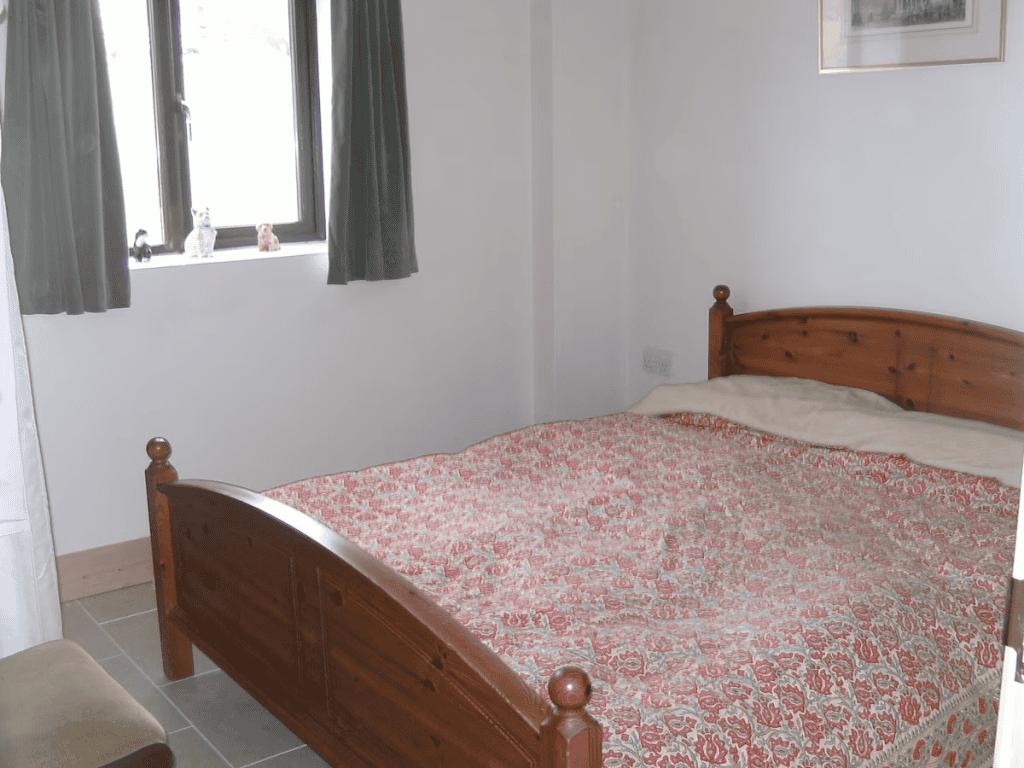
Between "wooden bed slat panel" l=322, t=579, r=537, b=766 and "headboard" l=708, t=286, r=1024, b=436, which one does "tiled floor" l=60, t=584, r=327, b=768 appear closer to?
"wooden bed slat panel" l=322, t=579, r=537, b=766

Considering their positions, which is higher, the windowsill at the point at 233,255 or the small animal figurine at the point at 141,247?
the small animal figurine at the point at 141,247

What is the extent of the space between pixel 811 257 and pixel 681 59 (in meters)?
0.95

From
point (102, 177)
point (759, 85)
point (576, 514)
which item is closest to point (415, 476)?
point (576, 514)

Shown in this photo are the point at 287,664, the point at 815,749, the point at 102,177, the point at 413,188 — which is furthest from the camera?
the point at 413,188

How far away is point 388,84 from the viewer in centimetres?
378

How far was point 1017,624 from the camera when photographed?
80 centimetres

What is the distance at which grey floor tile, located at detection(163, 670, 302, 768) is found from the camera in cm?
262

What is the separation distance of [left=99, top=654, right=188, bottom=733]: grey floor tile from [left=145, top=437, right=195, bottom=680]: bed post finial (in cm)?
8

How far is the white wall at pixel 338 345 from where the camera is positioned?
346 centimetres

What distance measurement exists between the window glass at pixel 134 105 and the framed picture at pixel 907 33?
2.28m

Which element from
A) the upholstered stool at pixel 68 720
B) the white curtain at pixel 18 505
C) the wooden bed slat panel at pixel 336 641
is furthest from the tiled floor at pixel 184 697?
the white curtain at pixel 18 505

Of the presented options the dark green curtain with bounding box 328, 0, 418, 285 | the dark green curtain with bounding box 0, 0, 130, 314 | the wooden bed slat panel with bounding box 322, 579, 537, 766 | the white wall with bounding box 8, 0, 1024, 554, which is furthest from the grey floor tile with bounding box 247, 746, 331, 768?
the dark green curtain with bounding box 328, 0, 418, 285

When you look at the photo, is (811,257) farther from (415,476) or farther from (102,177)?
(102,177)

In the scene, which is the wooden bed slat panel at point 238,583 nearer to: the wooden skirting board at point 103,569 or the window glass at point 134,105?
the wooden skirting board at point 103,569
